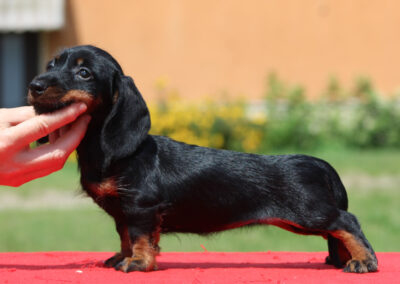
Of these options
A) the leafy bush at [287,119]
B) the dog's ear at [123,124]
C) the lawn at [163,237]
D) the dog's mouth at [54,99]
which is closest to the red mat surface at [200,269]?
the dog's ear at [123,124]

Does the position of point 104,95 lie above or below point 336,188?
above

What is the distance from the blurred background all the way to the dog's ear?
1016 centimetres

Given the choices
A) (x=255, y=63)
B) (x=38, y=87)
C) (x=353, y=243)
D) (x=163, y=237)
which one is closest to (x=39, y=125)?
(x=38, y=87)

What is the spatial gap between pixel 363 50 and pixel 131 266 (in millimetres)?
13013

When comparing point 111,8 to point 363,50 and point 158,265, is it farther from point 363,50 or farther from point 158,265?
point 158,265

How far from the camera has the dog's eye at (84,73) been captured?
3.14 m

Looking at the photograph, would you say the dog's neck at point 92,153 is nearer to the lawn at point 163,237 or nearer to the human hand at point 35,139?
the human hand at point 35,139

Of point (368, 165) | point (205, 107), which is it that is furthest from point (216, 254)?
point (205, 107)

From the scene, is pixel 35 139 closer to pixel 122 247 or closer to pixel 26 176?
pixel 26 176

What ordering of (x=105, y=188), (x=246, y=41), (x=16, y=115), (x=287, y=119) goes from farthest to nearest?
1. (x=246, y=41)
2. (x=287, y=119)
3. (x=16, y=115)
4. (x=105, y=188)

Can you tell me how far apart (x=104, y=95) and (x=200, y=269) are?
107 cm

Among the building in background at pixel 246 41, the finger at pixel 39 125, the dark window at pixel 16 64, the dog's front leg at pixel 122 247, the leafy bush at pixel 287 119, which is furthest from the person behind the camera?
the dark window at pixel 16 64

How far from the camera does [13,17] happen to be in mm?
15797

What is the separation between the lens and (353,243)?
3.18m
